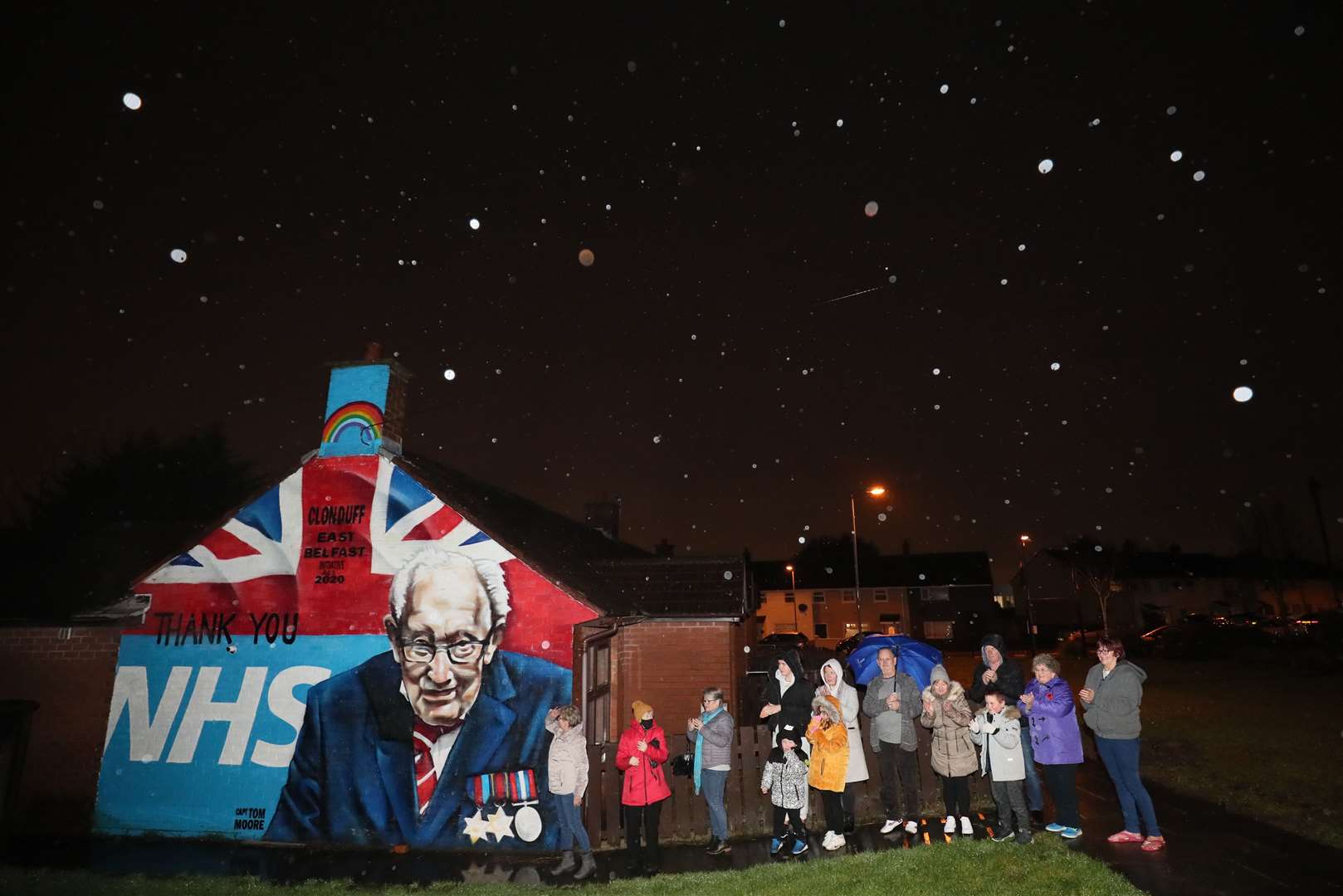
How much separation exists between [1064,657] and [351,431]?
3393 centimetres

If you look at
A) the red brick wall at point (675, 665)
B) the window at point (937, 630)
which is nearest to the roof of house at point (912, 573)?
the window at point (937, 630)

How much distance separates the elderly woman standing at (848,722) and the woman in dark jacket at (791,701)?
8.2 inches

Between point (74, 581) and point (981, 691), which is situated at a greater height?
point (74, 581)

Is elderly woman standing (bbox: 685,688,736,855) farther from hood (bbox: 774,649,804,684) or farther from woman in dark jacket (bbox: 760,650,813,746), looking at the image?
hood (bbox: 774,649,804,684)

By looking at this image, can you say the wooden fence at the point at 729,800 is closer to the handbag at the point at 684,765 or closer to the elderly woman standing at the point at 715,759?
the handbag at the point at 684,765

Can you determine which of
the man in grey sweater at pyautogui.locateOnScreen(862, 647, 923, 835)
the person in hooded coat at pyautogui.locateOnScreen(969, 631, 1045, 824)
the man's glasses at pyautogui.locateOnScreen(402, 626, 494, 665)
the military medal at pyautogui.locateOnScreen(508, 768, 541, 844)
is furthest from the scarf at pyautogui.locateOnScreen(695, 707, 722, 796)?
the man's glasses at pyautogui.locateOnScreen(402, 626, 494, 665)

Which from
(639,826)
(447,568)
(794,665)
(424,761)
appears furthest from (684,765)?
(447,568)

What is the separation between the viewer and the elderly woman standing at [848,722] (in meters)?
8.41

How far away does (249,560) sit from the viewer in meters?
11.8

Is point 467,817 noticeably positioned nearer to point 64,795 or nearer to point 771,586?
point 64,795

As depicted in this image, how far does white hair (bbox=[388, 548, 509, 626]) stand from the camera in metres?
10.8

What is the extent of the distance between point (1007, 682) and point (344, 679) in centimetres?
951

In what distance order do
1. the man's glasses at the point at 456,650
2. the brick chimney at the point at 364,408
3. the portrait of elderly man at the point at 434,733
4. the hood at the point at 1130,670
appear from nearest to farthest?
the hood at the point at 1130,670
the portrait of elderly man at the point at 434,733
the man's glasses at the point at 456,650
the brick chimney at the point at 364,408

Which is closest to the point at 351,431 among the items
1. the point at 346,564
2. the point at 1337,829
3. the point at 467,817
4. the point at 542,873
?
the point at 346,564
